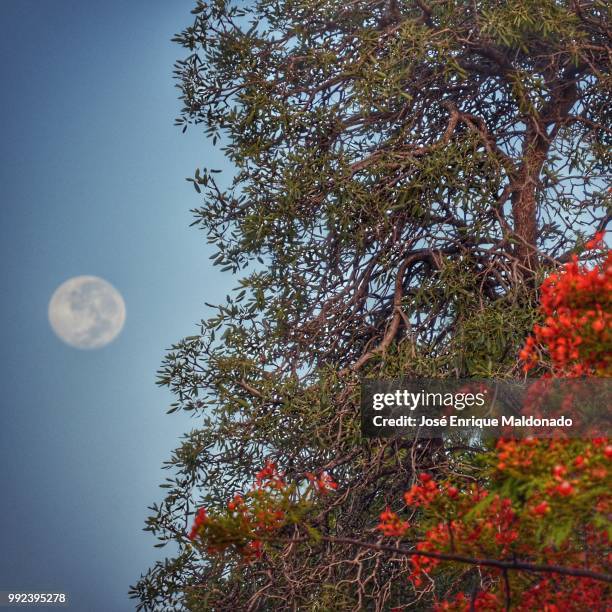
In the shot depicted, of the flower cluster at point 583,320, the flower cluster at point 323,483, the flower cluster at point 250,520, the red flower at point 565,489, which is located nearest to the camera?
the red flower at point 565,489

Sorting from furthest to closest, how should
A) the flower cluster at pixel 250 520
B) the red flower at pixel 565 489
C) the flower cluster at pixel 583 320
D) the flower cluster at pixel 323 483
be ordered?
1. the flower cluster at pixel 323 483
2. the flower cluster at pixel 583 320
3. the flower cluster at pixel 250 520
4. the red flower at pixel 565 489

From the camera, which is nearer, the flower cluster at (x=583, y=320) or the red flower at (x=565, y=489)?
the red flower at (x=565, y=489)

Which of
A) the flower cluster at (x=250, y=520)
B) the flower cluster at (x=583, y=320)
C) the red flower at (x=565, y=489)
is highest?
the flower cluster at (x=583, y=320)

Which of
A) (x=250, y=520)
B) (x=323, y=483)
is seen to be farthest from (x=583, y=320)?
(x=250, y=520)

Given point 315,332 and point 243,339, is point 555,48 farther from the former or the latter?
point 243,339

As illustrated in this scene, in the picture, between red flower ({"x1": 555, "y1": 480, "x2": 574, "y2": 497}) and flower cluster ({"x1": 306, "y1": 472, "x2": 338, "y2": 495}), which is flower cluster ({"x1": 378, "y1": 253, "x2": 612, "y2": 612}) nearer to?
red flower ({"x1": 555, "y1": 480, "x2": 574, "y2": 497})

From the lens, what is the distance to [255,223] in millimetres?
5230

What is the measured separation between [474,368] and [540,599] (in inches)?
60.1

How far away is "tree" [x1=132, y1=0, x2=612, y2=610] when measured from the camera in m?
4.88

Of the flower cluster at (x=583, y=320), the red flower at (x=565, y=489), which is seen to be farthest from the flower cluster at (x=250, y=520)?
the flower cluster at (x=583, y=320)

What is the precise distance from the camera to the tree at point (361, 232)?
192 inches

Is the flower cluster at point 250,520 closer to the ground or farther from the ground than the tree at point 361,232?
closer to the ground

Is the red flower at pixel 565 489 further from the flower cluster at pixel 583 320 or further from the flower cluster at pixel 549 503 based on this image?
the flower cluster at pixel 583 320

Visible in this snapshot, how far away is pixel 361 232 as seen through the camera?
525 centimetres
